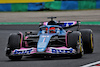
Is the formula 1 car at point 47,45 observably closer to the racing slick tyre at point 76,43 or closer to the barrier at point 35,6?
the racing slick tyre at point 76,43

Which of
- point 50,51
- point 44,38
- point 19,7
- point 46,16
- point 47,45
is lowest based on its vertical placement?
point 50,51

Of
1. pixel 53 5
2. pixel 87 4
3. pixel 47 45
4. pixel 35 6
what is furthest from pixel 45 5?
pixel 47 45

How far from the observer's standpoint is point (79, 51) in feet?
35.0

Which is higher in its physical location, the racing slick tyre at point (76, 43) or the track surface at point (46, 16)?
the track surface at point (46, 16)

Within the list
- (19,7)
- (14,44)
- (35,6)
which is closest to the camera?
(14,44)

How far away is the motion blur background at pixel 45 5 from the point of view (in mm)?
26875

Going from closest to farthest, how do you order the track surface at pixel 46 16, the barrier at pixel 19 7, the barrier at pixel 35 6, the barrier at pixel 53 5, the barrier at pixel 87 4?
the track surface at pixel 46 16 → the barrier at pixel 87 4 → the barrier at pixel 53 5 → the barrier at pixel 35 6 → the barrier at pixel 19 7

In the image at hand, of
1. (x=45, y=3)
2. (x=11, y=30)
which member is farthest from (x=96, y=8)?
(x=11, y=30)

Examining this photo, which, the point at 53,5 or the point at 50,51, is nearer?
the point at 50,51

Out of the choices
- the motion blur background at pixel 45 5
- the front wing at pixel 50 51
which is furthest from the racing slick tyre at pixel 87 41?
the motion blur background at pixel 45 5

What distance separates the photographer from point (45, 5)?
27734mm

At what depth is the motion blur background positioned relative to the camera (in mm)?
26875

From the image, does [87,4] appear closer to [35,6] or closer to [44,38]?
[35,6]

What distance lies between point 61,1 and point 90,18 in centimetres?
284
